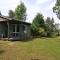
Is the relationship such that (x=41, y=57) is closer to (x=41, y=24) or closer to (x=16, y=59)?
(x=16, y=59)

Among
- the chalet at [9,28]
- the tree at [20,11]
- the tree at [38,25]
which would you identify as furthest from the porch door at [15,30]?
the tree at [20,11]

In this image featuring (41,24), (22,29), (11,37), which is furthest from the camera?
(41,24)

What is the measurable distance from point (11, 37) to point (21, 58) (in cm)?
1445

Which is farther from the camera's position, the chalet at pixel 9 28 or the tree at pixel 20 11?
the tree at pixel 20 11

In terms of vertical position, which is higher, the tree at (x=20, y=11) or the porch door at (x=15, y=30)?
the tree at (x=20, y=11)

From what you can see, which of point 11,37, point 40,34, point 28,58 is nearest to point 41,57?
point 28,58

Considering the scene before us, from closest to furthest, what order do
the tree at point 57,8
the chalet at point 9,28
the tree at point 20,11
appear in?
the chalet at point 9,28 → the tree at point 57,8 → the tree at point 20,11

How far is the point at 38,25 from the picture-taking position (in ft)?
134

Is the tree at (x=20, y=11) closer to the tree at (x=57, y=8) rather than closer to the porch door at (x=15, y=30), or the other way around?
the tree at (x=57, y=8)

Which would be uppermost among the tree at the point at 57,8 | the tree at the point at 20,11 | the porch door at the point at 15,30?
the tree at the point at 20,11

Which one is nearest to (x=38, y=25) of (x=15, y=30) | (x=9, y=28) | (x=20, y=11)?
(x=15, y=30)

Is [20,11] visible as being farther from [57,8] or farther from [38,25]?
[57,8]

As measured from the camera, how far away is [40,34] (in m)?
39.8

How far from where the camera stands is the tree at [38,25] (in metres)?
39.8
